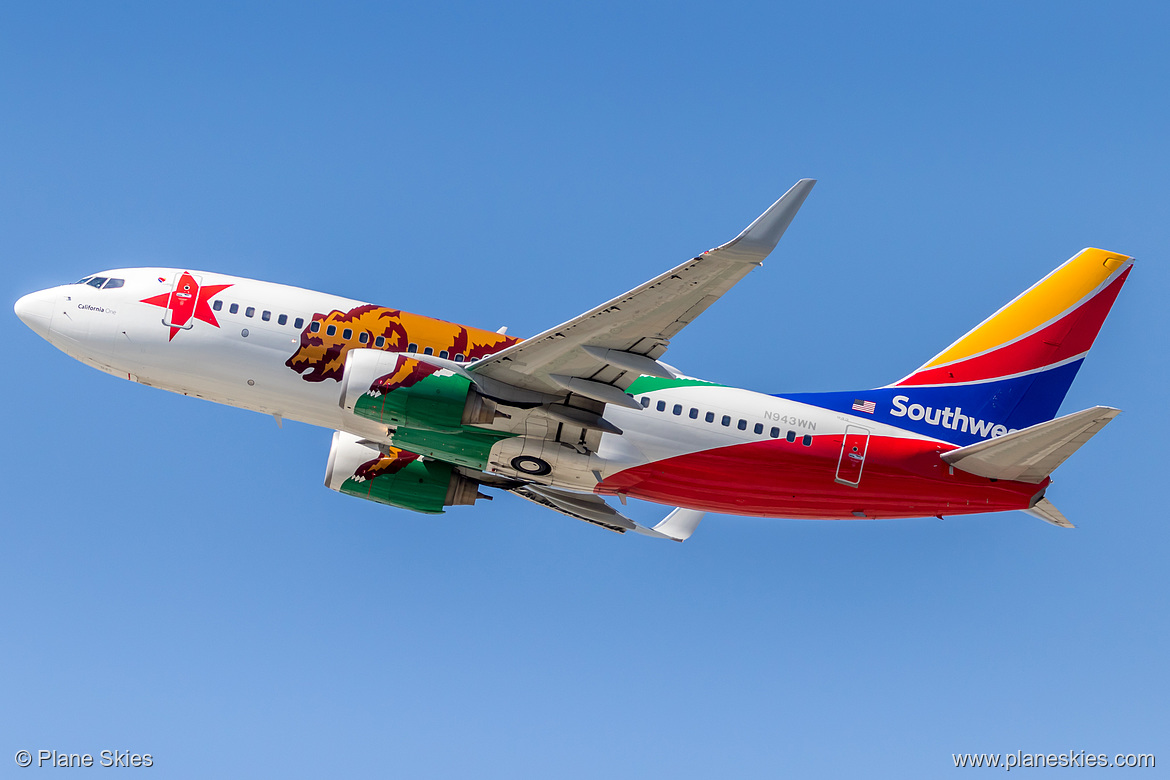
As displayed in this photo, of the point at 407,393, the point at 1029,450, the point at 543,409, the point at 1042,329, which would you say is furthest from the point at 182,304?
the point at 1042,329

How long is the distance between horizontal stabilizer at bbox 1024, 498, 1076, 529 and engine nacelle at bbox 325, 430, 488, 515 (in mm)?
16503

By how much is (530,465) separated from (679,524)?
8078 millimetres

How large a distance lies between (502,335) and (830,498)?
33.5 feet

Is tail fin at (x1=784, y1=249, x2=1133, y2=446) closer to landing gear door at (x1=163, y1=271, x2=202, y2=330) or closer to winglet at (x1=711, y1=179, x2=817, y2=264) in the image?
winglet at (x1=711, y1=179, x2=817, y2=264)

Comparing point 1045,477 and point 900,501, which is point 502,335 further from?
point 1045,477

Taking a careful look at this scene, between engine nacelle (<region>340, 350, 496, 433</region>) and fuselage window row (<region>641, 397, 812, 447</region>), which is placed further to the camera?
fuselage window row (<region>641, 397, 812, 447</region>)

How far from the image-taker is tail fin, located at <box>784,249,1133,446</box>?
30.5 m

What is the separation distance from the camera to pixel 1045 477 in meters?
28.5

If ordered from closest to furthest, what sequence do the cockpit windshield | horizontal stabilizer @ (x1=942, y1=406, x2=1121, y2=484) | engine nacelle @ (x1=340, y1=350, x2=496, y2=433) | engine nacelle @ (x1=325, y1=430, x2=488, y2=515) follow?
horizontal stabilizer @ (x1=942, y1=406, x2=1121, y2=484), engine nacelle @ (x1=340, y1=350, x2=496, y2=433), the cockpit windshield, engine nacelle @ (x1=325, y1=430, x2=488, y2=515)

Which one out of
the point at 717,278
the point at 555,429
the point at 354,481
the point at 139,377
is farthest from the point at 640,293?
the point at 139,377

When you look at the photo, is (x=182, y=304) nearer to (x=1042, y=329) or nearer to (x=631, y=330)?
(x=631, y=330)

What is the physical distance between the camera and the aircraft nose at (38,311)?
29.4 m

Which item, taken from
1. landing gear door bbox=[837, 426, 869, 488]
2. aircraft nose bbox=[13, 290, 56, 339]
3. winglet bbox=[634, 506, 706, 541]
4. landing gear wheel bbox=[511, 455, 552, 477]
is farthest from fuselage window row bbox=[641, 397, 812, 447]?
aircraft nose bbox=[13, 290, 56, 339]

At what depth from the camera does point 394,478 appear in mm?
31375
